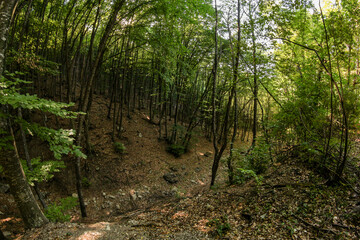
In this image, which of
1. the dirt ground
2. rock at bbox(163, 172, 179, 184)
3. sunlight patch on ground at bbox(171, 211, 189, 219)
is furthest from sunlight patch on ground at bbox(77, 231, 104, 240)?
rock at bbox(163, 172, 179, 184)

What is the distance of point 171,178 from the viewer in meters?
10.7

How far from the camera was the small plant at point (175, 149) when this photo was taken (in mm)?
13320

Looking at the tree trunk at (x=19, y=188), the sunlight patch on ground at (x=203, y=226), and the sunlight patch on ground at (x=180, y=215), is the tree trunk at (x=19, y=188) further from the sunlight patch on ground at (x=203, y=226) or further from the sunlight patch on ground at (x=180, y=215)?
the sunlight patch on ground at (x=203, y=226)

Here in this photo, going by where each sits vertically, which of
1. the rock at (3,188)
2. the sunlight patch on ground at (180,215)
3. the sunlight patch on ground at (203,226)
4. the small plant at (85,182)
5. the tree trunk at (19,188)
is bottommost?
the small plant at (85,182)

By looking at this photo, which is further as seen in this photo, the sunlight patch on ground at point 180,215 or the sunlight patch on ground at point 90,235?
the sunlight patch on ground at point 180,215

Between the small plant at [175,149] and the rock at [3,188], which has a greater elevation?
the small plant at [175,149]

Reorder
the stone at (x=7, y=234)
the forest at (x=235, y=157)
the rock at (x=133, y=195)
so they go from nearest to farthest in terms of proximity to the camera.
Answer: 1. the forest at (x=235, y=157)
2. the stone at (x=7, y=234)
3. the rock at (x=133, y=195)

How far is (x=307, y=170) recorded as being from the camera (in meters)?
5.46

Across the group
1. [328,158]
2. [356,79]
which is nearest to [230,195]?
[328,158]

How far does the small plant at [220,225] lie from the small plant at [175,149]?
8.59 m

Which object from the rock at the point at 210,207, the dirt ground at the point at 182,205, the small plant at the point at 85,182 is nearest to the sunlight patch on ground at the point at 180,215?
the dirt ground at the point at 182,205

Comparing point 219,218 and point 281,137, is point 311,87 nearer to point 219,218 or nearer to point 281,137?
point 281,137

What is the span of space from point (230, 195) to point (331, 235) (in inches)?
124

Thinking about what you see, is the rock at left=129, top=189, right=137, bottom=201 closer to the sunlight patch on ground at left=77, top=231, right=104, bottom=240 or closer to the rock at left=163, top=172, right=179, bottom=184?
the rock at left=163, top=172, right=179, bottom=184
